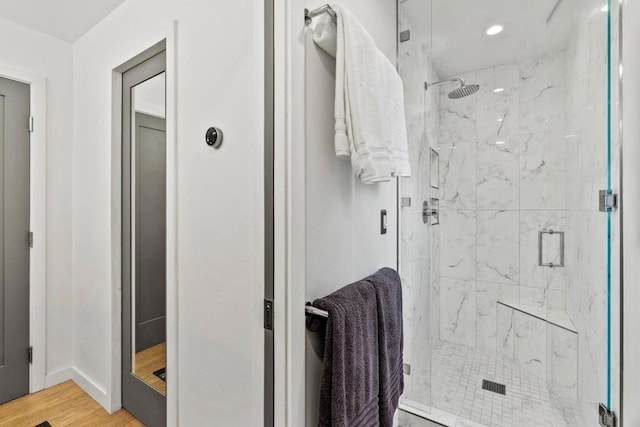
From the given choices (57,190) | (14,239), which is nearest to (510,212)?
(57,190)

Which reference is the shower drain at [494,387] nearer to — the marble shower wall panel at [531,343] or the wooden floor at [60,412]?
the marble shower wall panel at [531,343]

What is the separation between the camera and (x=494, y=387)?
78.6 inches

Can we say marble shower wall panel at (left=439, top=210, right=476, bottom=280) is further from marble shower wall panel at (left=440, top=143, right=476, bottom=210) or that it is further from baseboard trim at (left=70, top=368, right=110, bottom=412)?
baseboard trim at (left=70, top=368, right=110, bottom=412)

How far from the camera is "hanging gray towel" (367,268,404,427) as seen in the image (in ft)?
3.72

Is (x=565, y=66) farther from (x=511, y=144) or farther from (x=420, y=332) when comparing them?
(x=420, y=332)

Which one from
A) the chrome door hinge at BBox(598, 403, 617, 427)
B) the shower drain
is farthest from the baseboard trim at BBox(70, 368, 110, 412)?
the chrome door hinge at BBox(598, 403, 617, 427)

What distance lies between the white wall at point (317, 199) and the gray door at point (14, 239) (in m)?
2.06

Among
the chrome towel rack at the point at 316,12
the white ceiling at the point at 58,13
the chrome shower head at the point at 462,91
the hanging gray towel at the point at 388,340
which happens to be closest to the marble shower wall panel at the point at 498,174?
the chrome shower head at the point at 462,91

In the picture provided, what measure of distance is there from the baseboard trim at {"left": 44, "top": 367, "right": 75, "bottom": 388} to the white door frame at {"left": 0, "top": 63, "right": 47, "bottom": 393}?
0.02 metres

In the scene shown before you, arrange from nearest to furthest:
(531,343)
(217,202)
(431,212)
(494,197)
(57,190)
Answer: (217,202) < (57,190) < (431,212) < (531,343) < (494,197)

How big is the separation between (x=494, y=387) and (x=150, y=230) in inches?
90.2

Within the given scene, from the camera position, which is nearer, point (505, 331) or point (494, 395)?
point (494, 395)

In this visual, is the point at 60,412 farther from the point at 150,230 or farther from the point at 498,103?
the point at 498,103

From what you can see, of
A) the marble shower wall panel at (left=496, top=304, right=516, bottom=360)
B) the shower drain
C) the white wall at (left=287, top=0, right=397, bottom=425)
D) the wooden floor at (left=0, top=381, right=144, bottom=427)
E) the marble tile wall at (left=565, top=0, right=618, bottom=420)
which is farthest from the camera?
the marble shower wall panel at (left=496, top=304, right=516, bottom=360)
